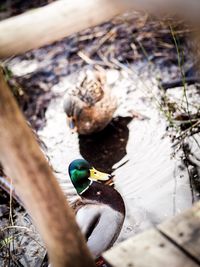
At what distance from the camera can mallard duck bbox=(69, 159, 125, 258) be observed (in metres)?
2.74

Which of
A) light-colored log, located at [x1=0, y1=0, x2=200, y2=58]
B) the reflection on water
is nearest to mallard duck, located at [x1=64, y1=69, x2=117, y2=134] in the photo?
the reflection on water

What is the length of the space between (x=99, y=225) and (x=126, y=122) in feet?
4.20

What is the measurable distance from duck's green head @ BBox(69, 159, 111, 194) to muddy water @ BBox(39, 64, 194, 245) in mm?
205

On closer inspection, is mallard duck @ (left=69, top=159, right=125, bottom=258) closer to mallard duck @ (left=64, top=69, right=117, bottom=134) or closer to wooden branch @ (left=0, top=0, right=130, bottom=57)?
mallard duck @ (left=64, top=69, right=117, bottom=134)

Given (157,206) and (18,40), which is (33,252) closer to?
(157,206)

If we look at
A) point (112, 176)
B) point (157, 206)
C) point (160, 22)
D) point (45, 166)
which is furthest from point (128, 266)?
point (160, 22)

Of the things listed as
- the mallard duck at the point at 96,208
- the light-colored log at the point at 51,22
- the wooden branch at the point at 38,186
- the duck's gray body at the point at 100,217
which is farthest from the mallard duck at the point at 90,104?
the wooden branch at the point at 38,186

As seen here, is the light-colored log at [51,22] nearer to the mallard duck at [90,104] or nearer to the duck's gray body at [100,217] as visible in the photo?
the mallard duck at [90,104]

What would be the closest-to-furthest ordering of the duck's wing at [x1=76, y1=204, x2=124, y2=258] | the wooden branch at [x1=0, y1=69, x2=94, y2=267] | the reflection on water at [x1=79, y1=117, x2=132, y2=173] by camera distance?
the wooden branch at [x1=0, y1=69, x2=94, y2=267] < the duck's wing at [x1=76, y1=204, x2=124, y2=258] < the reflection on water at [x1=79, y1=117, x2=132, y2=173]

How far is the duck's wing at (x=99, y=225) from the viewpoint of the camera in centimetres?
272

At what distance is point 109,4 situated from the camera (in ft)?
10.5

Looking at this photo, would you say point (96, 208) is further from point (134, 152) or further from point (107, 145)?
point (107, 145)

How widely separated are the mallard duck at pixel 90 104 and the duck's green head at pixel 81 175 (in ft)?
2.34

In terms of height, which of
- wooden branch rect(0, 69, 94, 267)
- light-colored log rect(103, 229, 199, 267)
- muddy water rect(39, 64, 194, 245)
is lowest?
muddy water rect(39, 64, 194, 245)
